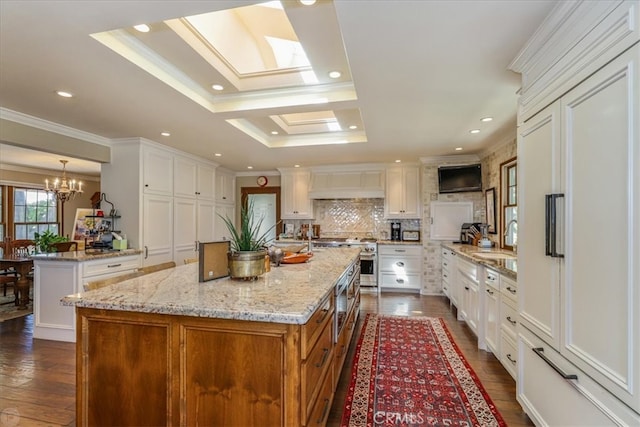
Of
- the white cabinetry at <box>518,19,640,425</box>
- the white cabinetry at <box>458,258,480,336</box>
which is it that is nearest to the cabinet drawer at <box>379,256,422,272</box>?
the white cabinetry at <box>458,258,480,336</box>

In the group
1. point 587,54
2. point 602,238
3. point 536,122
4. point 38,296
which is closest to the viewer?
point 602,238

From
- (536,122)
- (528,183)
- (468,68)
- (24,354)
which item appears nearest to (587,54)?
(536,122)

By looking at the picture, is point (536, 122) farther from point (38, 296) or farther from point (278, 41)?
point (38, 296)

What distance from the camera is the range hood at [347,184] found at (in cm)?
587

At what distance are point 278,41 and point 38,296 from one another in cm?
375

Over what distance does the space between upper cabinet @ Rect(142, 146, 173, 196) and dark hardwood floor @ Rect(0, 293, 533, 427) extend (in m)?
2.10

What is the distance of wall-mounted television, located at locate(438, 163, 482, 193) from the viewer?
4.92 meters

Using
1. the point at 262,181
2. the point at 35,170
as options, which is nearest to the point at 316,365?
the point at 262,181

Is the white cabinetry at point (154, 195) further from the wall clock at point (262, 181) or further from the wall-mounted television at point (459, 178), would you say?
the wall-mounted television at point (459, 178)

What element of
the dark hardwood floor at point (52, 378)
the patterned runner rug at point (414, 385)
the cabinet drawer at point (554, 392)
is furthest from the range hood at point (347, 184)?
the cabinet drawer at point (554, 392)

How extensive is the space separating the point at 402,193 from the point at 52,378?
526 cm

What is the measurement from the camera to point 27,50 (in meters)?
1.96

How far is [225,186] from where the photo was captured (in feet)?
21.5

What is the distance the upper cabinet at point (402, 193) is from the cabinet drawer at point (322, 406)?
166 inches
